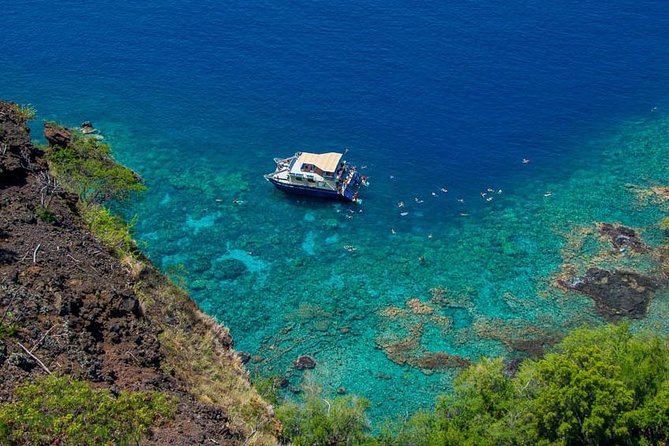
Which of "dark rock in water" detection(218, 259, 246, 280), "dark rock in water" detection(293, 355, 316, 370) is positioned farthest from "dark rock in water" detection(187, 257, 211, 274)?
"dark rock in water" detection(293, 355, 316, 370)

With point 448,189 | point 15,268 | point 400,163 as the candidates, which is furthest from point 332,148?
point 15,268

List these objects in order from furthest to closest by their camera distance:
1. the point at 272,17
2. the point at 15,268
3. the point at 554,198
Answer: the point at 272,17 < the point at 554,198 < the point at 15,268

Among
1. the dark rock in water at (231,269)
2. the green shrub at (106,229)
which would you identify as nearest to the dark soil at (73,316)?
the green shrub at (106,229)

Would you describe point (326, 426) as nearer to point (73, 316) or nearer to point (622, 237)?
point (73, 316)

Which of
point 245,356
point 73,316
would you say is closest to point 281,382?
point 245,356

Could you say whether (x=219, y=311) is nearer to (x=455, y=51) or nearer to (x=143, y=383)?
(x=143, y=383)

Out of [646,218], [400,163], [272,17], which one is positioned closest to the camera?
[646,218]
